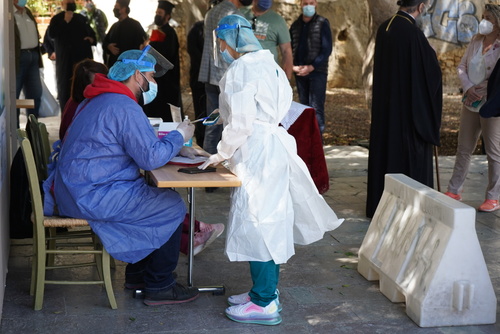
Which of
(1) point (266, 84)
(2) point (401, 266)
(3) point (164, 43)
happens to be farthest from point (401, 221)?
(3) point (164, 43)

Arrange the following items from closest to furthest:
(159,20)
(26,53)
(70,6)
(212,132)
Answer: (212,132), (26,53), (159,20), (70,6)

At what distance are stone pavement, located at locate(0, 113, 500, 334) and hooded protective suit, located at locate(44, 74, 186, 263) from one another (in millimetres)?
394

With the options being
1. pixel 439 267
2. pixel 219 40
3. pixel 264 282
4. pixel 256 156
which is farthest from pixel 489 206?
pixel 219 40

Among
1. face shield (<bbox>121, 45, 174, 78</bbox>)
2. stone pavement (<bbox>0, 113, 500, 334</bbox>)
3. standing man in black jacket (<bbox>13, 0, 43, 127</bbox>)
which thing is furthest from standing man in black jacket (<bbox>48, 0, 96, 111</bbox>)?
face shield (<bbox>121, 45, 174, 78</bbox>)

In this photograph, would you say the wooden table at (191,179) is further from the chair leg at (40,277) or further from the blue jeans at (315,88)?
the blue jeans at (315,88)

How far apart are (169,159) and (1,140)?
3.50 ft

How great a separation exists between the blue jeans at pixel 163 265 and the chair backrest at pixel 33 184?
25.1 inches

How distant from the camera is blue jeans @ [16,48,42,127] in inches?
365

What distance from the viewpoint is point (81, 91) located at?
4.95 m

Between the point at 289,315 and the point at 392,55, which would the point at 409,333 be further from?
the point at 392,55

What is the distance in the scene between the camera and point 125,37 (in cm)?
989

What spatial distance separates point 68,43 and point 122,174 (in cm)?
665

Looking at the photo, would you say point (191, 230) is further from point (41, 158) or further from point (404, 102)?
point (404, 102)

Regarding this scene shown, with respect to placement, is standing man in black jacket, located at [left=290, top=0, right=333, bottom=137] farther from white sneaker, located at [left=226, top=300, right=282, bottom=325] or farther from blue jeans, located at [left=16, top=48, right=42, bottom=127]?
white sneaker, located at [left=226, top=300, right=282, bottom=325]
